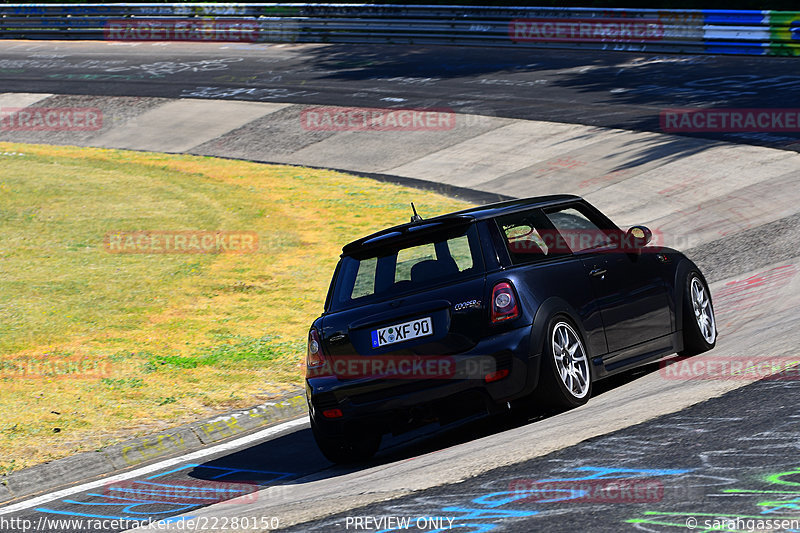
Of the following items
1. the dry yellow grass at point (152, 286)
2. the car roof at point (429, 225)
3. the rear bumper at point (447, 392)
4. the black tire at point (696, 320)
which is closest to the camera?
the rear bumper at point (447, 392)

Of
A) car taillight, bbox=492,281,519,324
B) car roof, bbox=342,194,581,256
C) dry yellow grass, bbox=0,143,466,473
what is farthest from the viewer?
dry yellow grass, bbox=0,143,466,473

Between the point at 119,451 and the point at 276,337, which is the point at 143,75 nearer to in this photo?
the point at 276,337

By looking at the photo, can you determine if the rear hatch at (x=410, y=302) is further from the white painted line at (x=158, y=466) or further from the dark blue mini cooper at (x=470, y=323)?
the white painted line at (x=158, y=466)

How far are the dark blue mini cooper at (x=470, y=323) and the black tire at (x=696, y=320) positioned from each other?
0.46m

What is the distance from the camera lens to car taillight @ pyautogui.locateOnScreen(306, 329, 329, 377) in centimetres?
709

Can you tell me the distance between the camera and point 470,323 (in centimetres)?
677

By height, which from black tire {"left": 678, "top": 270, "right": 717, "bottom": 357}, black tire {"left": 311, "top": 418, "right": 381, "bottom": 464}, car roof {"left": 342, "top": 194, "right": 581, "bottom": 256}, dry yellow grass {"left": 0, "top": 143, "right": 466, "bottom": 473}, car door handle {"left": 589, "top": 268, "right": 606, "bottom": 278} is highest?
car roof {"left": 342, "top": 194, "right": 581, "bottom": 256}

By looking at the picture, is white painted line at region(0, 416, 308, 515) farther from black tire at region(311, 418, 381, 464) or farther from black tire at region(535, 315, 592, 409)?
black tire at region(535, 315, 592, 409)

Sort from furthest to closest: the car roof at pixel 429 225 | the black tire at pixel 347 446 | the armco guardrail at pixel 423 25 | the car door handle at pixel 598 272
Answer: the armco guardrail at pixel 423 25 < the car door handle at pixel 598 272 < the car roof at pixel 429 225 < the black tire at pixel 347 446

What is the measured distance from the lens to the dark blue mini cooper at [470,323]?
6.73 meters

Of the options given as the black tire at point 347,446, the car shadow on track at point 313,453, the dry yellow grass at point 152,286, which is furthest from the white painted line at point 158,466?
the black tire at point 347,446

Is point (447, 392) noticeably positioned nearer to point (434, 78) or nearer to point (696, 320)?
point (696, 320)

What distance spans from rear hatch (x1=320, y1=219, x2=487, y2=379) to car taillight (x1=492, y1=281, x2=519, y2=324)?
0.07 metres

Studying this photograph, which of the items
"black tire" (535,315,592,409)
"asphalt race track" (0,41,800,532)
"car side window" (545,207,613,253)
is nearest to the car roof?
"car side window" (545,207,613,253)
